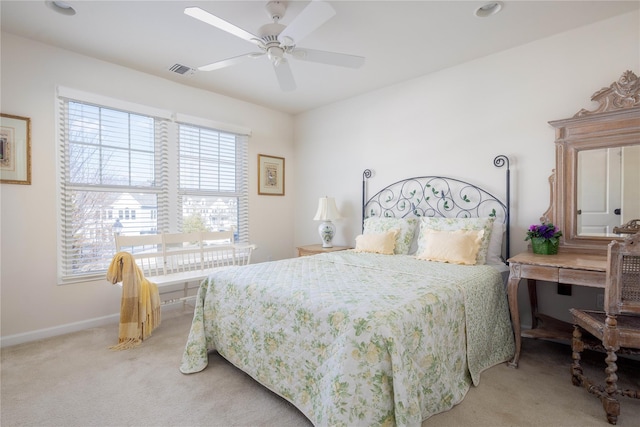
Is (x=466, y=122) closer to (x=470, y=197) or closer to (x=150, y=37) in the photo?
(x=470, y=197)

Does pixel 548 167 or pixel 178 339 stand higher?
pixel 548 167

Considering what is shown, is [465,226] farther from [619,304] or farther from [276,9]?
[276,9]

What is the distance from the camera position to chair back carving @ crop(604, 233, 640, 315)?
1555 millimetres

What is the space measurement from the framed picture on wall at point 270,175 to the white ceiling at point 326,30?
134 cm

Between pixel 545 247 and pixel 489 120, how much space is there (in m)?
1.29

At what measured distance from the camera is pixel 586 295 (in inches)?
96.7

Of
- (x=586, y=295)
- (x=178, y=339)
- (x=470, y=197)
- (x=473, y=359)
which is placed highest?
(x=470, y=197)

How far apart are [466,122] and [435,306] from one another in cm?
222

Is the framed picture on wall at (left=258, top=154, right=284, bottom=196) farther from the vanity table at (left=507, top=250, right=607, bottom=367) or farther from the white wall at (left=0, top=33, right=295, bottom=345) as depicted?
the vanity table at (left=507, top=250, right=607, bottom=367)

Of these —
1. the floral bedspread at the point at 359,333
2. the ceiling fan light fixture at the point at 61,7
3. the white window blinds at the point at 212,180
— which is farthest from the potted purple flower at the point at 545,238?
the ceiling fan light fixture at the point at 61,7

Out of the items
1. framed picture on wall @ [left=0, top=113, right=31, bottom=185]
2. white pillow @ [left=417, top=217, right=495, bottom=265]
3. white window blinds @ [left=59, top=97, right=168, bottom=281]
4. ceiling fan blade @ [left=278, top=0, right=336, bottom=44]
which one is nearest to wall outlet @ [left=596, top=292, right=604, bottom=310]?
white pillow @ [left=417, top=217, right=495, bottom=265]

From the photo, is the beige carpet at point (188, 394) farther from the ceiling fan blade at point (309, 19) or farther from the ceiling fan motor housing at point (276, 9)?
the ceiling fan motor housing at point (276, 9)

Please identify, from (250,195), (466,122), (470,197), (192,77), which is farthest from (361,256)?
(192,77)

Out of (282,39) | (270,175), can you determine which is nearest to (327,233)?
(270,175)
